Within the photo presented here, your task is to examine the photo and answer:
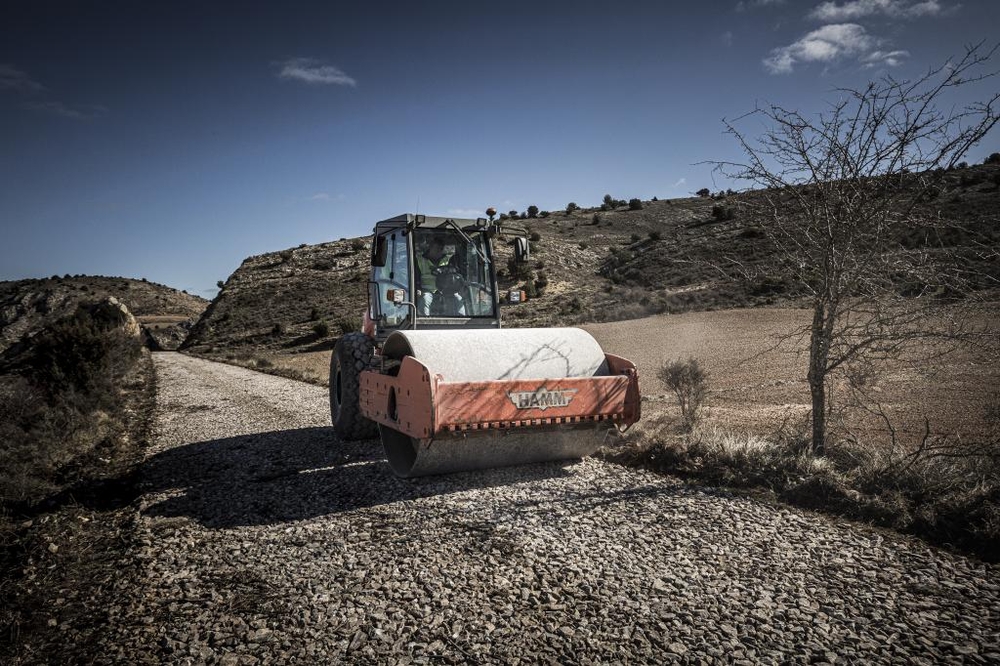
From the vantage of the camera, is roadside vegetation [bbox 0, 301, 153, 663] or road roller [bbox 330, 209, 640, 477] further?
road roller [bbox 330, 209, 640, 477]

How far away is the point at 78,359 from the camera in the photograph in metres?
13.9

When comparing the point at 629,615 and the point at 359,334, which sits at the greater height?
the point at 359,334

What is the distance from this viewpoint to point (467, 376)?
18.3 ft

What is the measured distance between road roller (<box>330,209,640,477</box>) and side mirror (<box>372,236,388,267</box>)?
0.05 feet

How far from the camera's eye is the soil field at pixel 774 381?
7.14 metres

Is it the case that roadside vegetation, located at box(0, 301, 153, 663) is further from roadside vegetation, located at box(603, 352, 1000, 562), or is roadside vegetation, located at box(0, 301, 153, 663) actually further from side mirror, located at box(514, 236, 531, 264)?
roadside vegetation, located at box(603, 352, 1000, 562)

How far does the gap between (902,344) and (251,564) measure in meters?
6.28

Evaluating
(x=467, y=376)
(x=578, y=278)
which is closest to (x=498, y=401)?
(x=467, y=376)

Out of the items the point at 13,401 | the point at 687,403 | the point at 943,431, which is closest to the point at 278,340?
the point at 13,401

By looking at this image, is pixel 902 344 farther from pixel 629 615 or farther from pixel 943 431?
pixel 629 615

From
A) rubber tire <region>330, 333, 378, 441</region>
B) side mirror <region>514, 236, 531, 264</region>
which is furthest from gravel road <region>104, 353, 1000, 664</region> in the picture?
side mirror <region>514, 236, 531, 264</region>

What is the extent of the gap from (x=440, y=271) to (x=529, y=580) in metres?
4.79

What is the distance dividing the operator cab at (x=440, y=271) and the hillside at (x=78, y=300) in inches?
2110

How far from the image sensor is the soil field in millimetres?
7145
